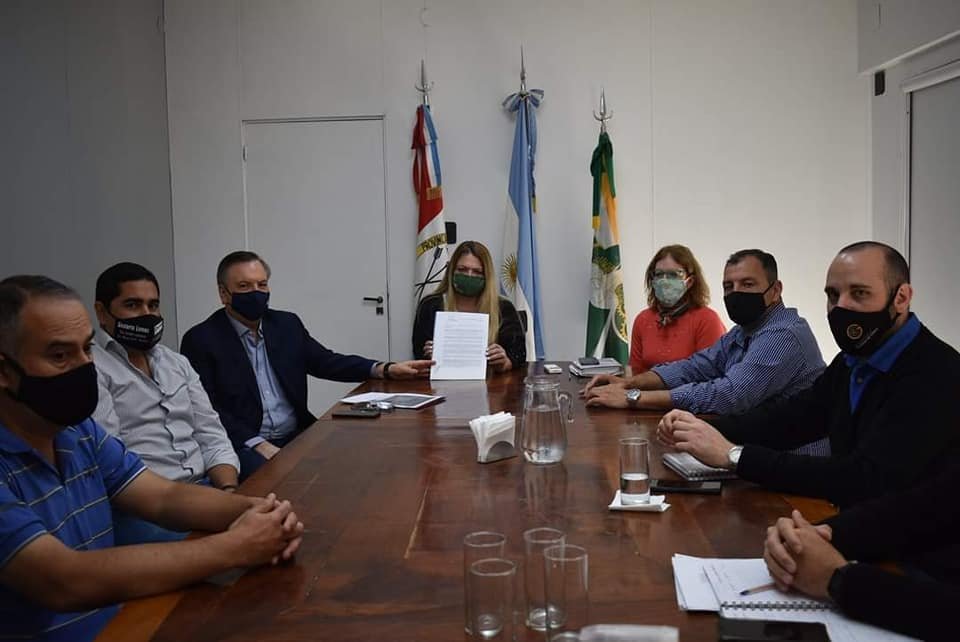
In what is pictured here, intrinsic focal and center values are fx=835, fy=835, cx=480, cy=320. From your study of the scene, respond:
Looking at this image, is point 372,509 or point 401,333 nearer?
point 372,509

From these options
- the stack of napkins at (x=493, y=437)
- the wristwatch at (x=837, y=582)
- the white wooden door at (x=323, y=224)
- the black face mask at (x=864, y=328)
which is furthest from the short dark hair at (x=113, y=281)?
the white wooden door at (x=323, y=224)

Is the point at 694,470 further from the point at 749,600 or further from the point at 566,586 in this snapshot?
the point at 566,586

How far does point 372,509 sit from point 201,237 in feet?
14.3

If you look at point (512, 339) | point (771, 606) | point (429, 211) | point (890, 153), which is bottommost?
point (771, 606)

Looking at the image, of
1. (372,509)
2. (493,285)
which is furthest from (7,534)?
(493,285)

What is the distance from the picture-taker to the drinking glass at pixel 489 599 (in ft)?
4.00

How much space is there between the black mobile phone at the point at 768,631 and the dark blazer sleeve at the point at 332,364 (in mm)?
2737

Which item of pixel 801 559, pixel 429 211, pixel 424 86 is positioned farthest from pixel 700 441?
pixel 424 86

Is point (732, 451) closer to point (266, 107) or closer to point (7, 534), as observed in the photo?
point (7, 534)

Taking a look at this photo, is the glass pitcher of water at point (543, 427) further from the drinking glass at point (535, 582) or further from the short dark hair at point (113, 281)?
the short dark hair at point (113, 281)

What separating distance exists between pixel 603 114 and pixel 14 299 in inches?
173

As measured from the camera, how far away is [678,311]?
404 cm

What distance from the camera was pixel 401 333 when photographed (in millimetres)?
5691

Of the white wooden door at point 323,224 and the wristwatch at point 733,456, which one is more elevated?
the white wooden door at point 323,224
